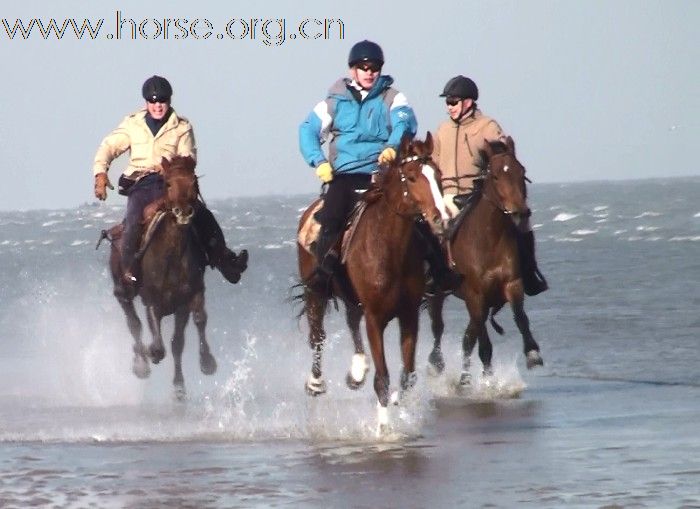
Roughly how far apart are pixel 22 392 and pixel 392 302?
619 cm

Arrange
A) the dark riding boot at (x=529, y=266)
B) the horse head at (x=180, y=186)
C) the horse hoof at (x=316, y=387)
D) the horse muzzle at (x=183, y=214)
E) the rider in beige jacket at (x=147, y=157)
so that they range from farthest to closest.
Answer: the rider in beige jacket at (x=147, y=157)
the dark riding boot at (x=529, y=266)
the horse muzzle at (x=183, y=214)
the horse head at (x=180, y=186)
the horse hoof at (x=316, y=387)

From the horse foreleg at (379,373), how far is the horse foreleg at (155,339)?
3.54m

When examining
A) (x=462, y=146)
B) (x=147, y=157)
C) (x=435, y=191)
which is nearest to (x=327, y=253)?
(x=435, y=191)

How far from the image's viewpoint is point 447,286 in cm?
1383

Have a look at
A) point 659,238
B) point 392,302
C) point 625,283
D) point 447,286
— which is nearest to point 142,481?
point 392,302

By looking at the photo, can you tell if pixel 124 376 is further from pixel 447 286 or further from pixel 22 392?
pixel 447 286

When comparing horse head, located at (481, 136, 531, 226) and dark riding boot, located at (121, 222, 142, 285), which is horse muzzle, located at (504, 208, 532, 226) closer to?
horse head, located at (481, 136, 531, 226)

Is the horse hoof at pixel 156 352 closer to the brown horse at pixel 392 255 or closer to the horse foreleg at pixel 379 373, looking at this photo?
the brown horse at pixel 392 255

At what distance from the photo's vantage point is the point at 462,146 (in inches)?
658

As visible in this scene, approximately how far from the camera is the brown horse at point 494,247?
608 inches

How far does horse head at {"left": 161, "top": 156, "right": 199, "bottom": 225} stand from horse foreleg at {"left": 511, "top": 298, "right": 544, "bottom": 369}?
2.78 m

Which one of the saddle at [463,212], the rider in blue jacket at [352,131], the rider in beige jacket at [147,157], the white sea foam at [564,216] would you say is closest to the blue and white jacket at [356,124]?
the rider in blue jacket at [352,131]

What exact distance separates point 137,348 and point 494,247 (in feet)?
11.1

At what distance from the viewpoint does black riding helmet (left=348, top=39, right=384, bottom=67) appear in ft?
44.5
